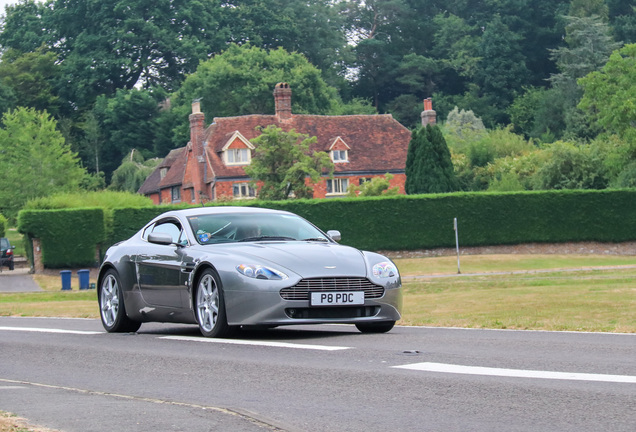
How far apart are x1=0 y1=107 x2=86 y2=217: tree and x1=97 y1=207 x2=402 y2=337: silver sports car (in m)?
58.5

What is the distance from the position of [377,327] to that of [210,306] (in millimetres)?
1918

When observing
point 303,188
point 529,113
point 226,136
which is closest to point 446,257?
point 303,188

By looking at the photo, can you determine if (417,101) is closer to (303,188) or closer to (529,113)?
(529,113)

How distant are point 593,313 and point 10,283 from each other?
3657 centimetres

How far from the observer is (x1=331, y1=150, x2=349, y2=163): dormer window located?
78125 millimetres

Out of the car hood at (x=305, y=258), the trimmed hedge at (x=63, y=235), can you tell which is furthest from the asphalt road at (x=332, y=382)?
the trimmed hedge at (x=63, y=235)

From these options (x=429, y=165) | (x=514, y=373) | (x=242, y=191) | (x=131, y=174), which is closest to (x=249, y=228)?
(x=514, y=373)

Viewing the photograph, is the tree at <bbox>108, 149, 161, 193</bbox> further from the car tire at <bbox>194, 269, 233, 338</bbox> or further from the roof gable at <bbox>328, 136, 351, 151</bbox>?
the car tire at <bbox>194, 269, 233, 338</bbox>

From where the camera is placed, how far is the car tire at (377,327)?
12.0 metres

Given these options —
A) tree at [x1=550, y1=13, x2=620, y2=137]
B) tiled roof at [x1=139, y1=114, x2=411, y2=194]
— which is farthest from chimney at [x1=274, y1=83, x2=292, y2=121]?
tree at [x1=550, y1=13, x2=620, y2=137]

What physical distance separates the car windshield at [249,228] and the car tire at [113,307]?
1.58 metres

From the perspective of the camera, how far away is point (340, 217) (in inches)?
2153

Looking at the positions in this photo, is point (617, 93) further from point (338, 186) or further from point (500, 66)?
point (500, 66)

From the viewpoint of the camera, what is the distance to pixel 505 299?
2312cm
